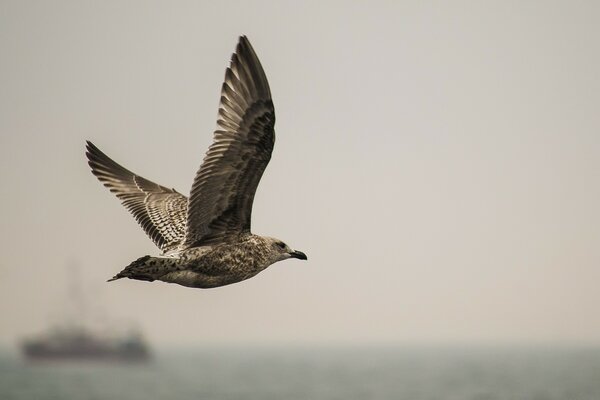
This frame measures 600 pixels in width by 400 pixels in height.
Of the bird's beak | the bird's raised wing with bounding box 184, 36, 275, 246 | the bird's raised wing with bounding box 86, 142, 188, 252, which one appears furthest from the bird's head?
the bird's raised wing with bounding box 86, 142, 188, 252

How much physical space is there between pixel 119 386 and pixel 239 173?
189 m

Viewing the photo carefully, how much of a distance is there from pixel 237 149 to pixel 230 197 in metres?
0.64

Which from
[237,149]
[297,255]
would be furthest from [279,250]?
[237,149]

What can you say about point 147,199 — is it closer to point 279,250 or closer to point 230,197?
point 279,250

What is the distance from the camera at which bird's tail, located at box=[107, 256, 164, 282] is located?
13148mm

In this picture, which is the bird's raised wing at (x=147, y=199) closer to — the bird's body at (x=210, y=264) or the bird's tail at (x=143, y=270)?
the bird's body at (x=210, y=264)

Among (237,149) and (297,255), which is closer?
(237,149)

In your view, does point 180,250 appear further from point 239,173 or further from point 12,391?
point 12,391

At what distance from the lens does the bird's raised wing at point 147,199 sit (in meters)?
16.5

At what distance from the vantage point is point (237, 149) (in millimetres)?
13648

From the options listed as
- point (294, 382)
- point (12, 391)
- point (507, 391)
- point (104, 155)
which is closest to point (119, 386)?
point (12, 391)

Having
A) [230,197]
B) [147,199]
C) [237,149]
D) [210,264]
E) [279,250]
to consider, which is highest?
[147,199]

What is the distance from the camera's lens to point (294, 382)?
19612cm

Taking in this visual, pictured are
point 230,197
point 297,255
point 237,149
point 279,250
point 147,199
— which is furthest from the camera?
point 147,199
